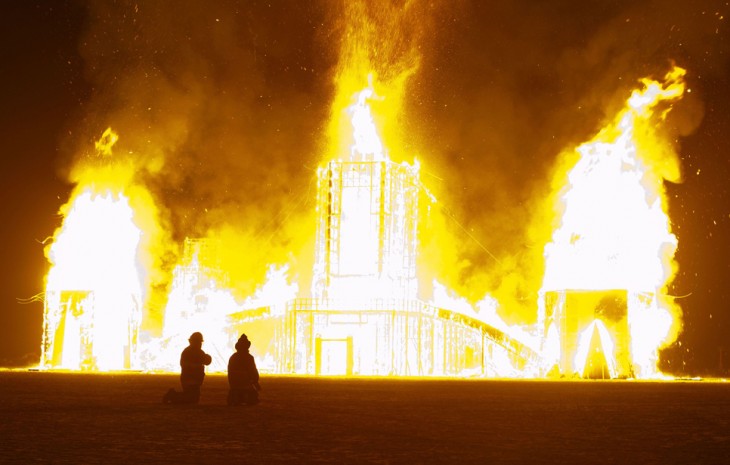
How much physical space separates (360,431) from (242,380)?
645cm

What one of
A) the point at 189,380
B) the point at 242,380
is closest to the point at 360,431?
the point at 242,380

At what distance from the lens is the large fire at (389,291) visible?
46.8 metres

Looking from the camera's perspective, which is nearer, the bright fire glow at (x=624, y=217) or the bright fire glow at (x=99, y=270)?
the bright fire glow at (x=624, y=217)

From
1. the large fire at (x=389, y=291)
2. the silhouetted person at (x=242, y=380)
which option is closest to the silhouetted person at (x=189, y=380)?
the silhouetted person at (x=242, y=380)

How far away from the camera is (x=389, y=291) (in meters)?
53.4

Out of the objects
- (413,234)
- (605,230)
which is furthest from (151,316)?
(605,230)

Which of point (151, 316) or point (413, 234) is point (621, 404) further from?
point (151, 316)

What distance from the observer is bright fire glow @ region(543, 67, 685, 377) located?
4681 cm

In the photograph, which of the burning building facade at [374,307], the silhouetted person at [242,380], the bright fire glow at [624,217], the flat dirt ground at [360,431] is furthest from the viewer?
the burning building facade at [374,307]

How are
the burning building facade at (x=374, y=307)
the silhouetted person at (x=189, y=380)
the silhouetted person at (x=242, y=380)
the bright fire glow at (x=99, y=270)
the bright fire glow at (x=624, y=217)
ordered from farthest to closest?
the burning building facade at (x=374, y=307) → the bright fire glow at (x=99, y=270) → the bright fire glow at (x=624, y=217) → the silhouetted person at (x=189, y=380) → the silhouetted person at (x=242, y=380)

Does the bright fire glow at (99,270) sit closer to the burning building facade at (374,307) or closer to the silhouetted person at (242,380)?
the burning building facade at (374,307)

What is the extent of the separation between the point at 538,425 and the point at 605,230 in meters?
32.5

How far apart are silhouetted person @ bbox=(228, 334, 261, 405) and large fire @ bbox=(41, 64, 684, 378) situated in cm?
2692

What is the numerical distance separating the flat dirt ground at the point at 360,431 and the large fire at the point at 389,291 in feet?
79.5
